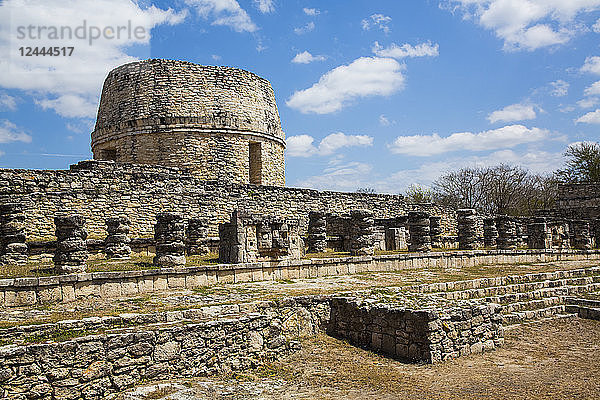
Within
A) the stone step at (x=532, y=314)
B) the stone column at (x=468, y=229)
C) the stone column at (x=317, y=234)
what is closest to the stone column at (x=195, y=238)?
the stone column at (x=317, y=234)

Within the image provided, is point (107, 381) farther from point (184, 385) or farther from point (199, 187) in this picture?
point (199, 187)

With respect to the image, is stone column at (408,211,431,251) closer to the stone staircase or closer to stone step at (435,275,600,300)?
the stone staircase

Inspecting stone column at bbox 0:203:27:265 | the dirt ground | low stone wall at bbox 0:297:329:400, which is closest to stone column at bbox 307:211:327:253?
the dirt ground

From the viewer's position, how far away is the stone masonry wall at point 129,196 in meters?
13.2

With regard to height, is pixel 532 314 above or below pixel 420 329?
below

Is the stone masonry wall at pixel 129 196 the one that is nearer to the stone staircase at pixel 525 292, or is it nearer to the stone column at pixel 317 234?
the stone column at pixel 317 234

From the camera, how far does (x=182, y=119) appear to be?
19969 mm

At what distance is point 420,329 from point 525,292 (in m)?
4.76

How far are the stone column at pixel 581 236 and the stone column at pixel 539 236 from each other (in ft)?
6.54

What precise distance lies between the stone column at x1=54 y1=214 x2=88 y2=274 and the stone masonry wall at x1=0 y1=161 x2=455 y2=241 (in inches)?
203

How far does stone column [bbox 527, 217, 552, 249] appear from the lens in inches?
701

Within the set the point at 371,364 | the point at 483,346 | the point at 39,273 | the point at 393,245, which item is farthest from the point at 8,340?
the point at 393,245

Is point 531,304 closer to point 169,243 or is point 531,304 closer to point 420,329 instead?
point 420,329

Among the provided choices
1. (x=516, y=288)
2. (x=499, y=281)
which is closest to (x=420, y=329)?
(x=516, y=288)
